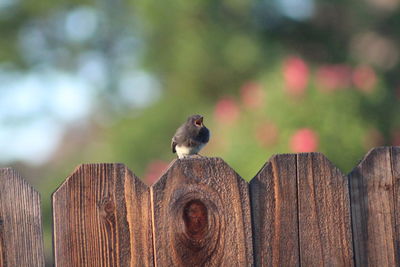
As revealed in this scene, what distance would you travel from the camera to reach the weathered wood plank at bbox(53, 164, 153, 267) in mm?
2256

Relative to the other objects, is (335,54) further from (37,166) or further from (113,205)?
(37,166)

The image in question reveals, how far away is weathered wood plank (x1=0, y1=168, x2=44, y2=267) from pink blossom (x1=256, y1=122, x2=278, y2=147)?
508 centimetres

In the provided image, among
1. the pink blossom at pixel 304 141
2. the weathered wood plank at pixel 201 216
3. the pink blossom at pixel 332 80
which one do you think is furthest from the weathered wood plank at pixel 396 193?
the pink blossom at pixel 332 80

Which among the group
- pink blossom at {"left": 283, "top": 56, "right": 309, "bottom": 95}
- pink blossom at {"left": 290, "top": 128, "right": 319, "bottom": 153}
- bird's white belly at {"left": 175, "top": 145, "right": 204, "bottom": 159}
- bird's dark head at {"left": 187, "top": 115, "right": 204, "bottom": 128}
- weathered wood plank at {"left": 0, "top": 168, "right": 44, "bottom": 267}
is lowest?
weathered wood plank at {"left": 0, "top": 168, "right": 44, "bottom": 267}

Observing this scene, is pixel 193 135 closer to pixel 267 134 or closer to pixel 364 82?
pixel 267 134

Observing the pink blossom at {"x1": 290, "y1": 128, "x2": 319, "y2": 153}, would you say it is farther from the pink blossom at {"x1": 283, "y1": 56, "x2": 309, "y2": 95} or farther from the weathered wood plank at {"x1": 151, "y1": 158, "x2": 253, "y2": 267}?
the weathered wood plank at {"x1": 151, "y1": 158, "x2": 253, "y2": 267}

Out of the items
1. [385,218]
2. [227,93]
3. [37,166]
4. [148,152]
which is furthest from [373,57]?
[37,166]

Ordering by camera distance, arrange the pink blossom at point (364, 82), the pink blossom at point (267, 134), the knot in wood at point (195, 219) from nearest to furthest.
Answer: the knot in wood at point (195, 219) < the pink blossom at point (267, 134) < the pink blossom at point (364, 82)

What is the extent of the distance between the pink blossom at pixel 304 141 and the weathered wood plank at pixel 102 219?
15.0 ft

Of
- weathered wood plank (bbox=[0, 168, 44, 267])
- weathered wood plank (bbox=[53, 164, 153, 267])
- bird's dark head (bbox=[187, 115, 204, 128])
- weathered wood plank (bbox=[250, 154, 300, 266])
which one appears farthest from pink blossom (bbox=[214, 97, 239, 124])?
weathered wood plank (bbox=[0, 168, 44, 267])

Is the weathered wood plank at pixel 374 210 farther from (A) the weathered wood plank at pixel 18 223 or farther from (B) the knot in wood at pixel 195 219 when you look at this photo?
(A) the weathered wood plank at pixel 18 223

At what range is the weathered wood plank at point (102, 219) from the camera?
7.40 ft

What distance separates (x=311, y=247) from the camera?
2.43 m

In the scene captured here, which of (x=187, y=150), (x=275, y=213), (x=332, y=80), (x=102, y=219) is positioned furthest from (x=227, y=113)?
(x=102, y=219)
